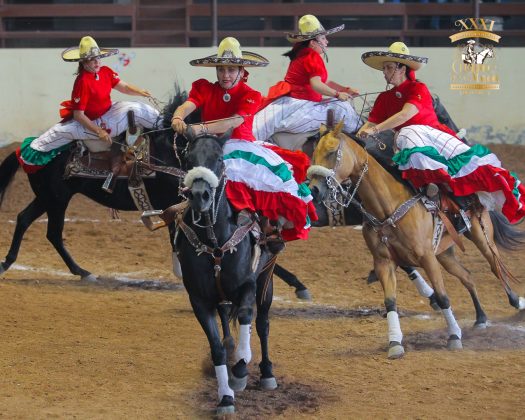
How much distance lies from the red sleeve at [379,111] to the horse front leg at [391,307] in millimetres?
1191

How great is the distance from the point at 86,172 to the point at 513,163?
664 cm

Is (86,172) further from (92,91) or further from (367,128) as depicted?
(367,128)

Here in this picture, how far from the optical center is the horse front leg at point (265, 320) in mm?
6668

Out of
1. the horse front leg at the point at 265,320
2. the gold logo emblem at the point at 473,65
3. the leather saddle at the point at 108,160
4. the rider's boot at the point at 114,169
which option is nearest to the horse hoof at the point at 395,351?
the horse front leg at the point at 265,320

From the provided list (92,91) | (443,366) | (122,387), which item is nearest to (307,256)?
(92,91)

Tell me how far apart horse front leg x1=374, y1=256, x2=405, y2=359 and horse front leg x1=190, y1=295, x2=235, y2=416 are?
1.73 metres

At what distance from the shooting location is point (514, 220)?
8.38 m

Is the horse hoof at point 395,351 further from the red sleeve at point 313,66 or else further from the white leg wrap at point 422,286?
the red sleeve at point 313,66

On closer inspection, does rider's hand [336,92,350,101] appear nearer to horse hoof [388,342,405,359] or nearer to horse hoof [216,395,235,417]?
horse hoof [388,342,405,359]

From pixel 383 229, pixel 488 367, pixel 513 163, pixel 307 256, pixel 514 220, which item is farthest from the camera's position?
pixel 513 163

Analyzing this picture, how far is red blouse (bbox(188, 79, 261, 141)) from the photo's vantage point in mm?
6816

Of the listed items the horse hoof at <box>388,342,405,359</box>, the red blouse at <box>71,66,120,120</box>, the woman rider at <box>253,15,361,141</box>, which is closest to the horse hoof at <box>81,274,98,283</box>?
the red blouse at <box>71,66,120,120</box>

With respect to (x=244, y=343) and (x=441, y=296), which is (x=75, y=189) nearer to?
(x=441, y=296)

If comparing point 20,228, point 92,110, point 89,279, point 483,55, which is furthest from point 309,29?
point 483,55
